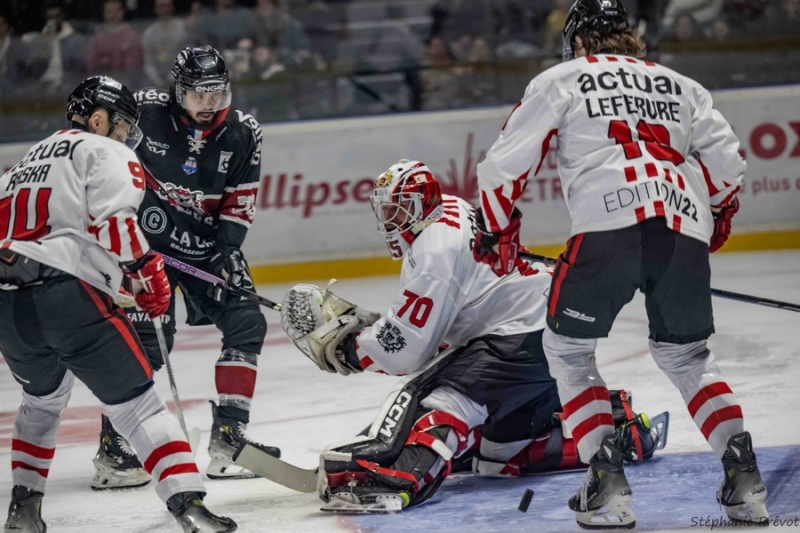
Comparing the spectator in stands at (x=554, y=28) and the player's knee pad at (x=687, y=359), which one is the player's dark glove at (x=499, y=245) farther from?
the spectator in stands at (x=554, y=28)

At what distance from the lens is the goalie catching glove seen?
3.71m

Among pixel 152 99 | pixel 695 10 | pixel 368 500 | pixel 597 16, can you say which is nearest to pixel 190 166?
pixel 152 99

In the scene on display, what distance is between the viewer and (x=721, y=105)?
310 inches

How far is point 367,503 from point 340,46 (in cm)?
542

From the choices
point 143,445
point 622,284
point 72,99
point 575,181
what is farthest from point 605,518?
point 72,99

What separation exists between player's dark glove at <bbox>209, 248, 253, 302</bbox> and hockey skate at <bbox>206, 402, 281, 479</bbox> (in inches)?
15.9

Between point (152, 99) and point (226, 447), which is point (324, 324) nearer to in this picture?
point (226, 447)

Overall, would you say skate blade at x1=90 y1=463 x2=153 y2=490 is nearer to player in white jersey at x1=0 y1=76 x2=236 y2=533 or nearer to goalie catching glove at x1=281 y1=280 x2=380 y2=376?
Result: goalie catching glove at x1=281 y1=280 x2=380 y2=376

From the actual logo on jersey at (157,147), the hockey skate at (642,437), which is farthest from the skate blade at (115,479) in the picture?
the hockey skate at (642,437)

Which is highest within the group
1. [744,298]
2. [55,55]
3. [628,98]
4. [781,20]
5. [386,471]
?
[628,98]

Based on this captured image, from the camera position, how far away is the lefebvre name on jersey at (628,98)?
3027mm

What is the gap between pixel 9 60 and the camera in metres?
8.28

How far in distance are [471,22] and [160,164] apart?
14.5 feet

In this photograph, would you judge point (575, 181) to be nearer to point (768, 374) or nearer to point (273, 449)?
point (273, 449)
